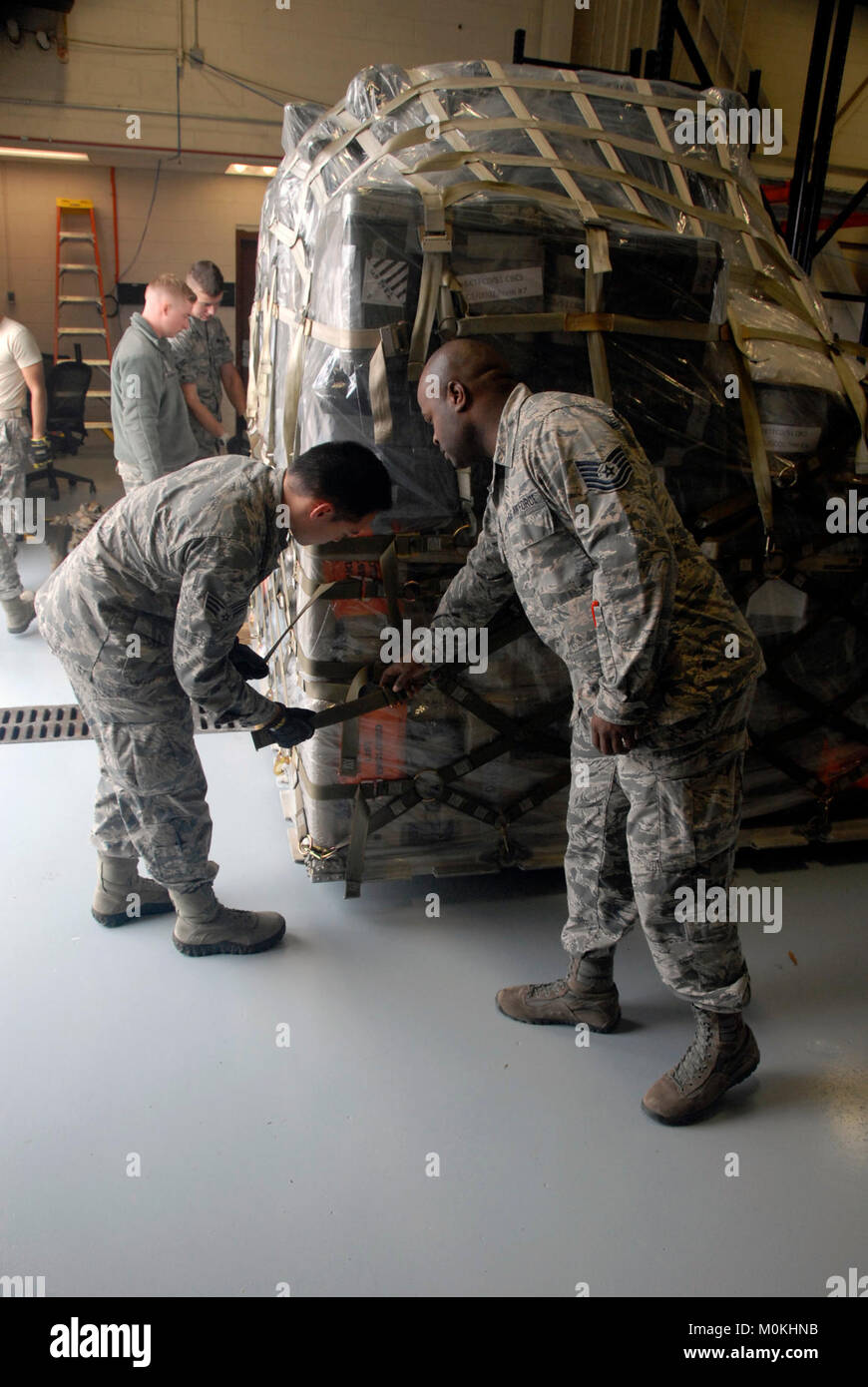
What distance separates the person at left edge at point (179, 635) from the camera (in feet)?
7.75

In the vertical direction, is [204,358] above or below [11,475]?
above

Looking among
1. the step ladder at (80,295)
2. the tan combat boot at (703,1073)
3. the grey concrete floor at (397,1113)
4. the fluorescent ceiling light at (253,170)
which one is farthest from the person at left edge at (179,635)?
the step ladder at (80,295)

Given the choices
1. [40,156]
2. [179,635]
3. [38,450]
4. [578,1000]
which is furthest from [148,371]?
[40,156]

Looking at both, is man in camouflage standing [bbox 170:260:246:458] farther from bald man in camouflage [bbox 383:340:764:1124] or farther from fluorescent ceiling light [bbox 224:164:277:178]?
fluorescent ceiling light [bbox 224:164:277:178]

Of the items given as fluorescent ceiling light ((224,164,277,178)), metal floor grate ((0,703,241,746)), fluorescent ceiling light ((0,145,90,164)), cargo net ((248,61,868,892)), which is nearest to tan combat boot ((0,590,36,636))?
metal floor grate ((0,703,241,746))

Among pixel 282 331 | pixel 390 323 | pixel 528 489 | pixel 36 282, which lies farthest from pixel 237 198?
pixel 528 489

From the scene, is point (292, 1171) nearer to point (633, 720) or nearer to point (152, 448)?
point (633, 720)

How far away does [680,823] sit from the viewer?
2238mm

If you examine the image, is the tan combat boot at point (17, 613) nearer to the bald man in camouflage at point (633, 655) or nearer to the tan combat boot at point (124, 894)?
the tan combat boot at point (124, 894)

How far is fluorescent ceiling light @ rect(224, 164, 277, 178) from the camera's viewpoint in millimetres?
9023

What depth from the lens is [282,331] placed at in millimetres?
3633

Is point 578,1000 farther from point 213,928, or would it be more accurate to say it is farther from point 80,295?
point 80,295

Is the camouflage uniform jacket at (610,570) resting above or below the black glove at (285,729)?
above

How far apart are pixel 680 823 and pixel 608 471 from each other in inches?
33.8
